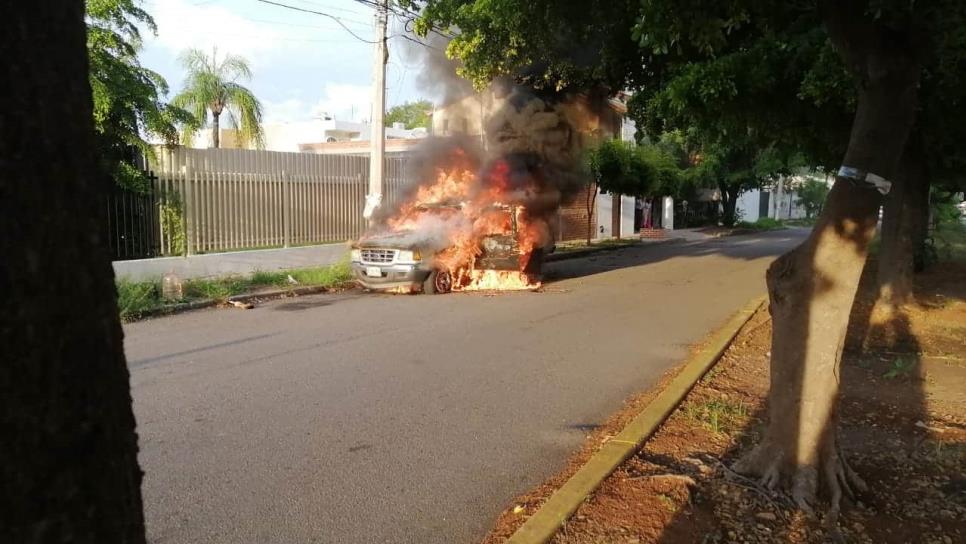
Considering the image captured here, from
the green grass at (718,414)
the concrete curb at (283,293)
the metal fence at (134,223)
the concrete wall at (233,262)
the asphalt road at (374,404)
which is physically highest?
the metal fence at (134,223)

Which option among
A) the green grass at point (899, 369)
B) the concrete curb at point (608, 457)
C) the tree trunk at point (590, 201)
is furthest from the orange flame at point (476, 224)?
the tree trunk at point (590, 201)

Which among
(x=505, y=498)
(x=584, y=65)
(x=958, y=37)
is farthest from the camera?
(x=584, y=65)

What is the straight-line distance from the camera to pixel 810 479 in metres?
3.89

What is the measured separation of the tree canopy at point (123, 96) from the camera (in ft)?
38.4

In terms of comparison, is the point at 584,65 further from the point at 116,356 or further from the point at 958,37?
the point at 116,356

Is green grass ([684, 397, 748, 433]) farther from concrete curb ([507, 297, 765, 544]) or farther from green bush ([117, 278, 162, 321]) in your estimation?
green bush ([117, 278, 162, 321])

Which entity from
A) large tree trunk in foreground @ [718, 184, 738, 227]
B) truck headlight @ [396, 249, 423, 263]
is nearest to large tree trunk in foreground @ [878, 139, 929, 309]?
truck headlight @ [396, 249, 423, 263]

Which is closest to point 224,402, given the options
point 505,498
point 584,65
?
point 505,498

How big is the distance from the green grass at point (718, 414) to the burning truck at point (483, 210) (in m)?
7.28

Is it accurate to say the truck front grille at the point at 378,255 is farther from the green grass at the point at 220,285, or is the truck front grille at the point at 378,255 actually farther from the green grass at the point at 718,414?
the green grass at the point at 718,414

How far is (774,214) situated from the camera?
60.2 meters

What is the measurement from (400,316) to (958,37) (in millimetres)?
7371

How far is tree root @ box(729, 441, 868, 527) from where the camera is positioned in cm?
384

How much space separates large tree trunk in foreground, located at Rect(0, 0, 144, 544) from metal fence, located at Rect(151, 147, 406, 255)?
43.6 ft
